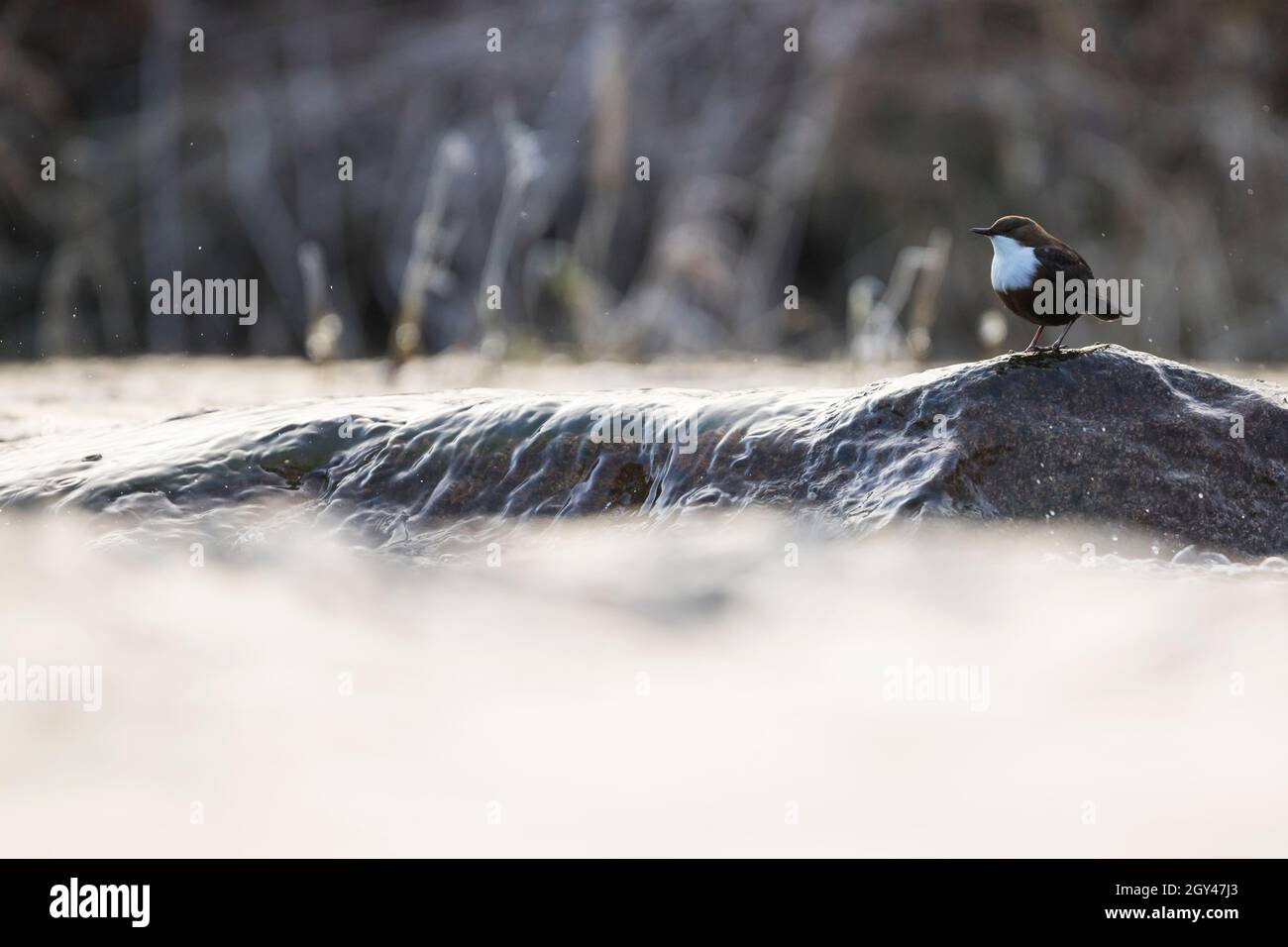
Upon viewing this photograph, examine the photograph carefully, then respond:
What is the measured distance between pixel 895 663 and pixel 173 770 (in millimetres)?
1460

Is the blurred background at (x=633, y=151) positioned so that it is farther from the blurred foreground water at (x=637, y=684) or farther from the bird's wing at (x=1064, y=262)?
the blurred foreground water at (x=637, y=684)

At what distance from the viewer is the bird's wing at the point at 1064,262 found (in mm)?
3604

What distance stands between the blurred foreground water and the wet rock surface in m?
0.08

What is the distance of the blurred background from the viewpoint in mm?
8148

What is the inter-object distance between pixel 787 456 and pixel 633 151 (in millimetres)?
5001

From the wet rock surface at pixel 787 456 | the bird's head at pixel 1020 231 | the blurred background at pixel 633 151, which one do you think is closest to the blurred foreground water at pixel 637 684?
the wet rock surface at pixel 787 456

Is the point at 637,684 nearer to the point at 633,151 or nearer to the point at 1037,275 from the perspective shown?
the point at 1037,275

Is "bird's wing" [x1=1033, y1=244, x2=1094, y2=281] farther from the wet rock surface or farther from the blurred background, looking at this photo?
the blurred background

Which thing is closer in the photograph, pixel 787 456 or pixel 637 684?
pixel 637 684

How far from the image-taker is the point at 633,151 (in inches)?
324

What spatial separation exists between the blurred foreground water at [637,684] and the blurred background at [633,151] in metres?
4.48

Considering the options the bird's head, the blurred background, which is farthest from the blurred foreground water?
the blurred background

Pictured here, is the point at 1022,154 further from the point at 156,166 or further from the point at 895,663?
the point at 895,663

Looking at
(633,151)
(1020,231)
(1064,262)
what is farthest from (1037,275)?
(633,151)
